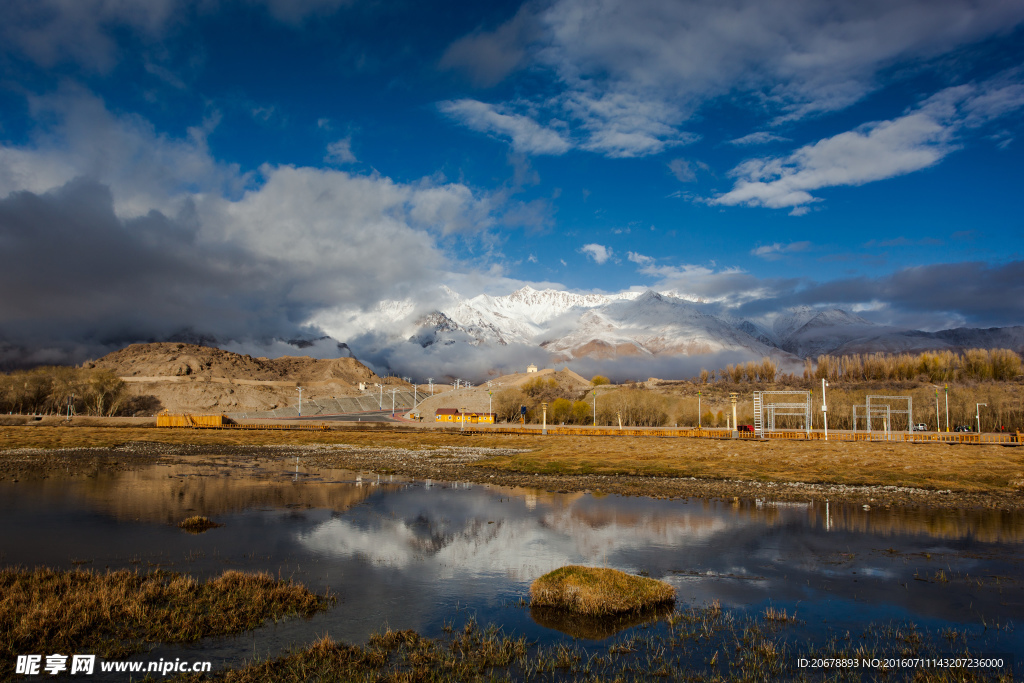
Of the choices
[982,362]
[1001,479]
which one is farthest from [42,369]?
[982,362]

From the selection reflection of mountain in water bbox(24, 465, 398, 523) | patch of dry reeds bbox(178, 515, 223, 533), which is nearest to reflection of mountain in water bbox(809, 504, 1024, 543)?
reflection of mountain in water bbox(24, 465, 398, 523)

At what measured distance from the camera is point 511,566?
1595 centimetres

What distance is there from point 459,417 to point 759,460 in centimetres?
7963

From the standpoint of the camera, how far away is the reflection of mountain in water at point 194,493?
24.0 metres

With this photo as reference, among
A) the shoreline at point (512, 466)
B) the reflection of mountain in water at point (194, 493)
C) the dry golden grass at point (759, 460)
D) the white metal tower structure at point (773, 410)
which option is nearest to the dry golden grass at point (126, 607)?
the reflection of mountain in water at point (194, 493)

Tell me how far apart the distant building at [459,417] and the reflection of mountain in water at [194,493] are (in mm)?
76128

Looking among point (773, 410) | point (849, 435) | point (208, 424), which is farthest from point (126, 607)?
point (208, 424)

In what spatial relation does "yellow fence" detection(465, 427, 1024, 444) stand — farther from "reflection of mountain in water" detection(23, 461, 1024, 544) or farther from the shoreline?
"reflection of mountain in water" detection(23, 461, 1024, 544)

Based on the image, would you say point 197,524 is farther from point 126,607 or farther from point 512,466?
point 512,466

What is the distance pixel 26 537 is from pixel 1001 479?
45890 millimetres

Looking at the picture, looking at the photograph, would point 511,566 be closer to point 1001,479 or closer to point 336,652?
point 336,652

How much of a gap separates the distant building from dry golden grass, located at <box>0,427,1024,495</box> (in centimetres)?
4829

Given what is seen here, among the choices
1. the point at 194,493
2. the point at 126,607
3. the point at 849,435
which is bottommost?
the point at 849,435

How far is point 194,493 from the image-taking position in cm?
2848
